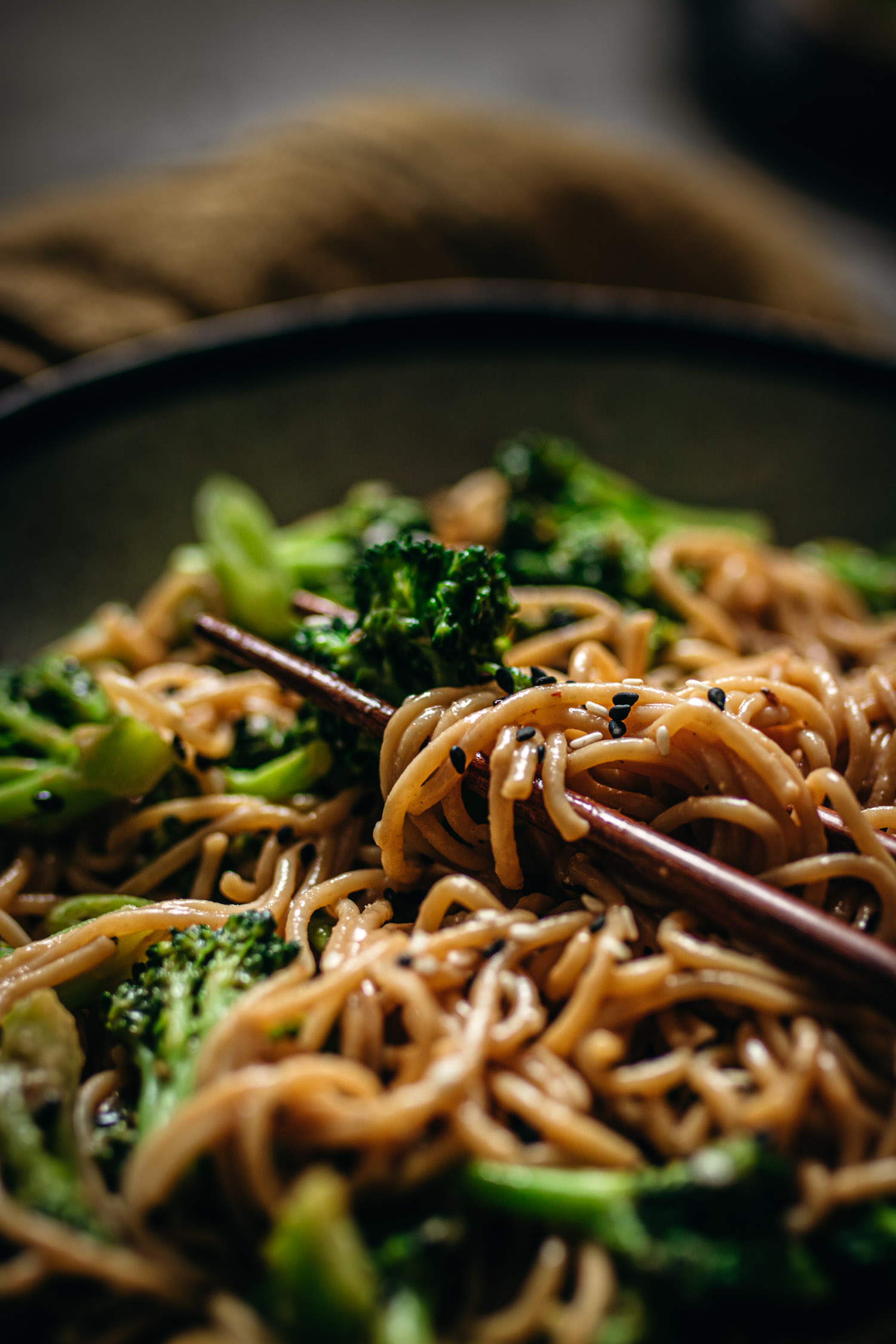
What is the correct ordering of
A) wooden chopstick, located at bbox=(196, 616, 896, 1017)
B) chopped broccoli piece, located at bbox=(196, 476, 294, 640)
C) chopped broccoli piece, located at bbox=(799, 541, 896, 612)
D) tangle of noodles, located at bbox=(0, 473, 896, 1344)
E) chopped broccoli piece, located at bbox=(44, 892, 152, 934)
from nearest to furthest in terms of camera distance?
tangle of noodles, located at bbox=(0, 473, 896, 1344)
wooden chopstick, located at bbox=(196, 616, 896, 1017)
chopped broccoli piece, located at bbox=(44, 892, 152, 934)
chopped broccoli piece, located at bbox=(196, 476, 294, 640)
chopped broccoli piece, located at bbox=(799, 541, 896, 612)

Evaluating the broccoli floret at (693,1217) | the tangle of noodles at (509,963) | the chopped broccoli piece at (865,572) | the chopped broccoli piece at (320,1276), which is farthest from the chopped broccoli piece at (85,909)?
the chopped broccoli piece at (865,572)

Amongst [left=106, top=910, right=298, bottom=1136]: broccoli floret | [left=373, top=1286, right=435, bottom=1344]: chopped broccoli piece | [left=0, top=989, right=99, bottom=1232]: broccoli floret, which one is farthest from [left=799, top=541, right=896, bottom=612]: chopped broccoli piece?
[left=0, top=989, right=99, bottom=1232]: broccoli floret

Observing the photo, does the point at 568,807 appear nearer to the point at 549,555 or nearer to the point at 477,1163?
the point at 477,1163

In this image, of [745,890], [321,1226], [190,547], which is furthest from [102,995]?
[190,547]

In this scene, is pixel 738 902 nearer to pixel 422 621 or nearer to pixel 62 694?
pixel 422 621

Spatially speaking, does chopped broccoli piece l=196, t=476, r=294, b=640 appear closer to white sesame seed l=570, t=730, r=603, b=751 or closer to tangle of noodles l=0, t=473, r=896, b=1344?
tangle of noodles l=0, t=473, r=896, b=1344

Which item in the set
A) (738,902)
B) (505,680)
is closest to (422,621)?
(505,680)

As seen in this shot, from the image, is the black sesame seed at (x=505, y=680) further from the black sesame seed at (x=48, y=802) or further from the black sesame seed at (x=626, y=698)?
the black sesame seed at (x=48, y=802)

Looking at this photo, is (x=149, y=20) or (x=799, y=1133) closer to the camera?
(x=799, y=1133)
